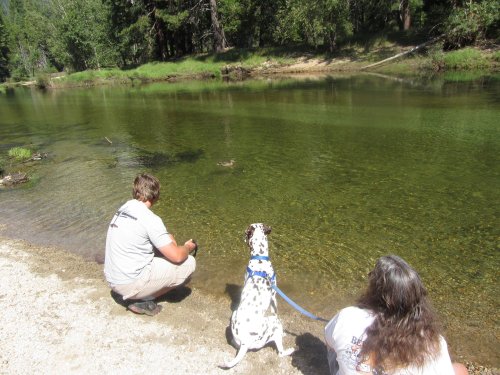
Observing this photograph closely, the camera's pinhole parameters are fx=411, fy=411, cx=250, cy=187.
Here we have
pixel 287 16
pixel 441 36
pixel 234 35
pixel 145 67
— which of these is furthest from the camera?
pixel 234 35

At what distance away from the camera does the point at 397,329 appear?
3.21m

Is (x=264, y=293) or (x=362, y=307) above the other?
(x=362, y=307)

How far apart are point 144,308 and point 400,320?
377 cm

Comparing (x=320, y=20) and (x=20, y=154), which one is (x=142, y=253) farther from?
(x=320, y=20)

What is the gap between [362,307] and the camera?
11.4 feet

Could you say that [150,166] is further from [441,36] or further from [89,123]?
[441,36]

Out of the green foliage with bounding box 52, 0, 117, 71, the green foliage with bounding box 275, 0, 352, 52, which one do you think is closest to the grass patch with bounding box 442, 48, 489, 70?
the green foliage with bounding box 275, 0, 352, 52

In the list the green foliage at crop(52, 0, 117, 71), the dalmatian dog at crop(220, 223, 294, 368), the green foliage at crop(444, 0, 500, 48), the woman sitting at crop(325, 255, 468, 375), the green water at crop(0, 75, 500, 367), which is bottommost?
the green water at crop(0, 75, 500, 367)

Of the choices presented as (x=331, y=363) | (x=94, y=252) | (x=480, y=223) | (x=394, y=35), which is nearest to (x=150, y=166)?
(x=94, y=252)

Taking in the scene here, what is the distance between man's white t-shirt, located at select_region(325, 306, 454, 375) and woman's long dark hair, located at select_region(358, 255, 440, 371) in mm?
64

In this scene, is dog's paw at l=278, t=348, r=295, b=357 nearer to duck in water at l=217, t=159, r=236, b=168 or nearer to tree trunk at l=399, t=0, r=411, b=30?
duck in water at l=217, t=159, r=236, b=168

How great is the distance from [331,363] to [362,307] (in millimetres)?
1058

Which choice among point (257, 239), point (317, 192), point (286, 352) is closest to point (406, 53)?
point (317, 192)

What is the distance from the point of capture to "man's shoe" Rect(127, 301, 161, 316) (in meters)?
5.78
